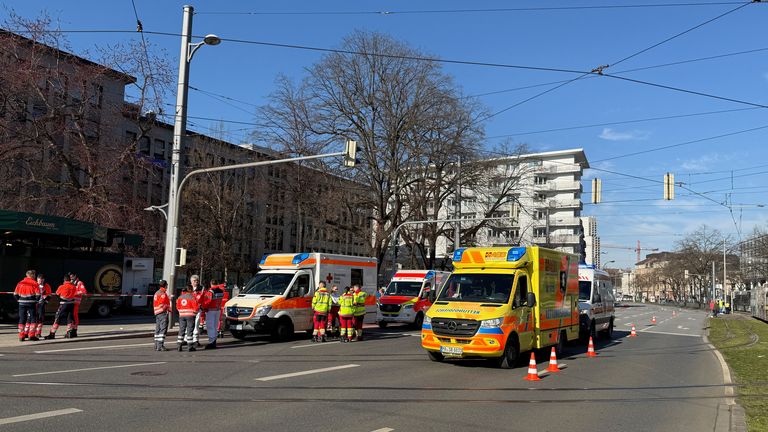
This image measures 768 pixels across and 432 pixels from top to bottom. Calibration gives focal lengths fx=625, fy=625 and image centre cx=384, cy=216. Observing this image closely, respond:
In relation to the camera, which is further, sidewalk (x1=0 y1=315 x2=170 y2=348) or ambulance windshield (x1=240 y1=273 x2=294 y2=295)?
ambulance windshield (x1=240 y1=273 x2=294 y2=295)

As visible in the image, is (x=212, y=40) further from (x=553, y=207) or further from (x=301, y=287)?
(x=553, y=207)

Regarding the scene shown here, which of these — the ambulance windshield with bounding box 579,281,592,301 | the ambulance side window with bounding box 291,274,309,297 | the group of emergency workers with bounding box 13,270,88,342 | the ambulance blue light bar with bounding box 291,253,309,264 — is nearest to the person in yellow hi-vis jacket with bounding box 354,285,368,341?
the ambulance side window with bounding box 291,274,309,297

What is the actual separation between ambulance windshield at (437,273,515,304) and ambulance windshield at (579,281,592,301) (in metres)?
8.63

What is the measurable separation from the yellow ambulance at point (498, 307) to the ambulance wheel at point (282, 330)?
5914mm

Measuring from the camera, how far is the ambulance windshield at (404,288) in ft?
86.9

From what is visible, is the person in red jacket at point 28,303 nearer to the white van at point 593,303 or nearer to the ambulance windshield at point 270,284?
the ambulance windshield at point 270,284

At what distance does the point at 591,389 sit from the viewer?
37.0 feet

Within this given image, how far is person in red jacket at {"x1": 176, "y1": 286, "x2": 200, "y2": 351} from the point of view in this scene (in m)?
15.4

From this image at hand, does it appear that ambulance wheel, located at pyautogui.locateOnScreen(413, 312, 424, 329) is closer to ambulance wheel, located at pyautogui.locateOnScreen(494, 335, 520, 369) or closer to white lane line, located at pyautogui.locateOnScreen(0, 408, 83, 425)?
ambulance wheel, located at pyautogui.locateOnScreen(494, 335, 520, 369)

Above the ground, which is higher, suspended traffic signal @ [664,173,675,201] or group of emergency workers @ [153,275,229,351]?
suspended traffic signal @ [664,173,675,201]

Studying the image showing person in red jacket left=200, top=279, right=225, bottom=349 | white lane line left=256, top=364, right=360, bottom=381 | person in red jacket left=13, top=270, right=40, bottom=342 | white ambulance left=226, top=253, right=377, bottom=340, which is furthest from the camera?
white ambulance left=226, top=253, right=377, bottom=340

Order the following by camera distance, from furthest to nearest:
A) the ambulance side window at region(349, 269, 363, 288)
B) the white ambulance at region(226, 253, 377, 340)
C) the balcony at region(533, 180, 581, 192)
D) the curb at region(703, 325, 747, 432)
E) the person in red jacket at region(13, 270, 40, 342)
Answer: the balcony at region(533, 180, 581, 192)
the ambulance side window at region(349, 269, 363, 288)
the white ambulance at region(226, 253, 377, 340)
the person in red jacket at region(13, 270, 40, 342)
the curb at region(703, 325, 747, 432)

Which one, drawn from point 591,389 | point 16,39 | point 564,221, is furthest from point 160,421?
point 564,221

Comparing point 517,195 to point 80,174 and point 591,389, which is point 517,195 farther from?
point 591,389
